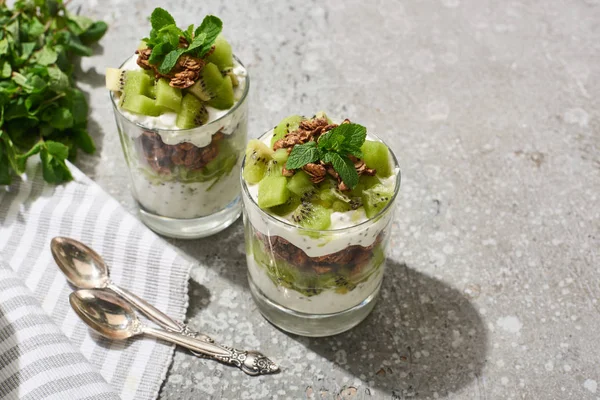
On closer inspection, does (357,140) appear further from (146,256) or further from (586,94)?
(586,94)

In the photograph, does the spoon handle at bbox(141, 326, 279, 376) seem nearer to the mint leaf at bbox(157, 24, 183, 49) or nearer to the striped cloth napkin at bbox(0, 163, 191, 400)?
the striped cloth napkin at bbox(0, 163, 191, 400)

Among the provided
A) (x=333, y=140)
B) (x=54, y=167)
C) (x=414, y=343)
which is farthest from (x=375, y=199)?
(x=54, y=167)

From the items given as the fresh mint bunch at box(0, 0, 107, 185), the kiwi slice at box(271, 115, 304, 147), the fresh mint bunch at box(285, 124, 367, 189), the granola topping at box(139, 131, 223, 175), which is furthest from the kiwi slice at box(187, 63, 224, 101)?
the fresh mint bunch at box(0, 0, 107, 185)

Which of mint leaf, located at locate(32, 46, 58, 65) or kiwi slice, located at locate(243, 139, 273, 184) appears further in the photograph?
mint leaf, located at locate(32, 46, 58, 65)

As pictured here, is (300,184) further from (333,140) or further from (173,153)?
(173,153)

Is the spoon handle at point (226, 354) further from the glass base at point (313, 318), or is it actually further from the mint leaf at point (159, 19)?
the mint leaf at point (159, 19)

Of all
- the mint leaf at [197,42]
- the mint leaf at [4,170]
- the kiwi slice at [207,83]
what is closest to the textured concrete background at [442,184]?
the mint leaf at [4,170]
